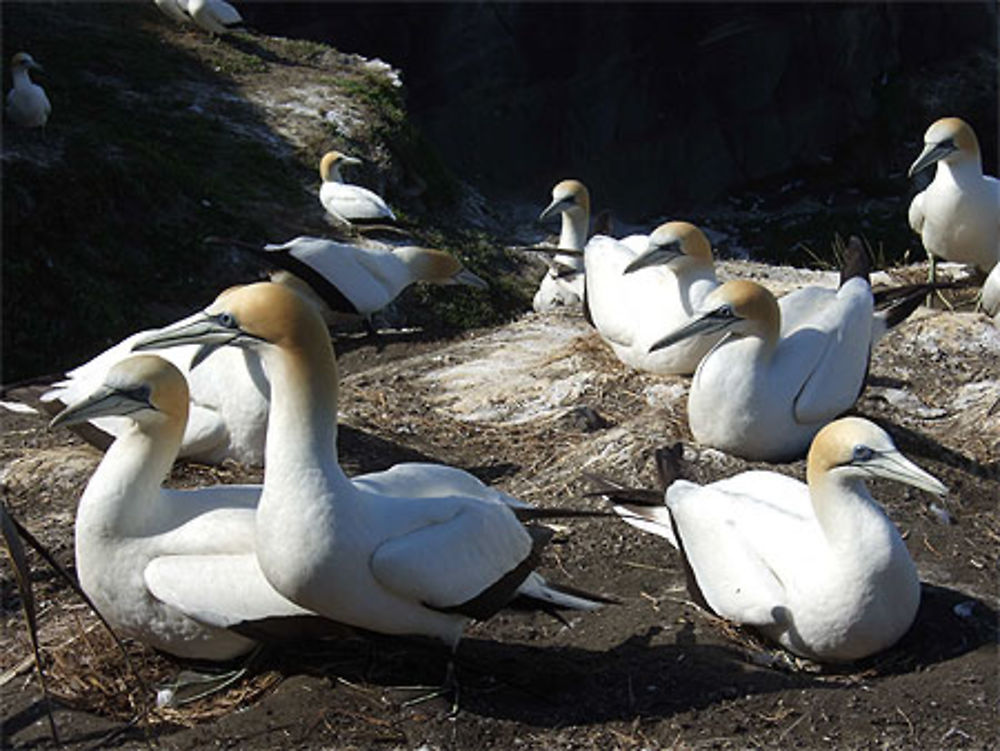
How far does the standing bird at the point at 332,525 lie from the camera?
3.68 meters

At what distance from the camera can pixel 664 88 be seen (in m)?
20.0

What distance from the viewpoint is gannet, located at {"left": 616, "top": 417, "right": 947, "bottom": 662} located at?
4230 millimetres

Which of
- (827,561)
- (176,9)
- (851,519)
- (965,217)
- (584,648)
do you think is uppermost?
(176,9)

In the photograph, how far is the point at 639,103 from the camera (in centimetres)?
1995

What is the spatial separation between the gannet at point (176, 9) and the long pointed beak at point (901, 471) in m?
11.3

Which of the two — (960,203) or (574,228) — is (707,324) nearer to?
(960,203)

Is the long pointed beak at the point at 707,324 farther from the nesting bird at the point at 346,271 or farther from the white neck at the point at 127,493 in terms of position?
the nesting bird at the point at 346,271

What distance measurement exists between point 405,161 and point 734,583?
8476 mm

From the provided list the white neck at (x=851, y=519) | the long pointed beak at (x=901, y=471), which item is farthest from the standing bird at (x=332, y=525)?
the long pointed beak at (x=901, y=471)

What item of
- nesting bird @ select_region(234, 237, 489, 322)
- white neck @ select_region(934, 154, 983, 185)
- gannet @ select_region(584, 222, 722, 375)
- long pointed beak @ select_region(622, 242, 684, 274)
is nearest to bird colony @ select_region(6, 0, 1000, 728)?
gannet @ select_region(584, 222, 722, 375)

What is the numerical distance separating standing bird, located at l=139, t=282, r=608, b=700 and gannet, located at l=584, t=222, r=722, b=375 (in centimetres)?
247

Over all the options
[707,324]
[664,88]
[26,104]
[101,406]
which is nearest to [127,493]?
[101,406]

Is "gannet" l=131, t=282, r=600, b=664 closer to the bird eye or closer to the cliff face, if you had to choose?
the bird eye

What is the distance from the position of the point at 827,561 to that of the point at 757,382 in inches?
52.5
